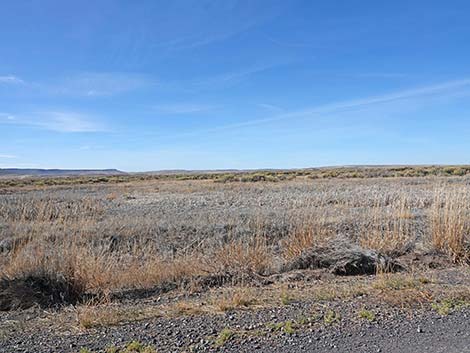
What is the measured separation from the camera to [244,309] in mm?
5672

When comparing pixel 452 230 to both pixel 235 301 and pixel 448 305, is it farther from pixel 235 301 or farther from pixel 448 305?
pixel 235 301

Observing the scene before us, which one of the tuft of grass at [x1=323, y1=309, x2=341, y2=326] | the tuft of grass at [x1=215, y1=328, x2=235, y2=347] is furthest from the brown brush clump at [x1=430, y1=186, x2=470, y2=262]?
the tuft of grass at [x1=215, y1=328, x2=235, y2=347]

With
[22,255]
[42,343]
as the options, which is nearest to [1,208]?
[22,255]

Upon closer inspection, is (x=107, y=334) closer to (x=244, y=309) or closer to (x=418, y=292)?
(x=244, y=309)

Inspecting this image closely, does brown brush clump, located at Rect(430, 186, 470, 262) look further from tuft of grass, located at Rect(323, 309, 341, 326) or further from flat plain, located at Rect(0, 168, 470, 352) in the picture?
tuft of grass, located at Rect(323, 309, 341, 326)

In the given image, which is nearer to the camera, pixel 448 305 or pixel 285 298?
pixel 448 305

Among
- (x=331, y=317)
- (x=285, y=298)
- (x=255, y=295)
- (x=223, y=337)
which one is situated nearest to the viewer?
(x=223, y=337)

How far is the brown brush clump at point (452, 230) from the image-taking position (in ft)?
28.8

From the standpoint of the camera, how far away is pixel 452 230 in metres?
9.09

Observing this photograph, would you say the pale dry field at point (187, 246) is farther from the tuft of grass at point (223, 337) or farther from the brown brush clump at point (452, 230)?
the tuft of grass at point (223, 337)

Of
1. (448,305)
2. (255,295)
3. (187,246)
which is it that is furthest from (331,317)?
(187,246)

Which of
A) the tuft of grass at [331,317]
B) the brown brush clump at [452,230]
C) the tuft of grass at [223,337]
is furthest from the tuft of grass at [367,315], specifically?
Answer: the brown brush clump at [452,230]

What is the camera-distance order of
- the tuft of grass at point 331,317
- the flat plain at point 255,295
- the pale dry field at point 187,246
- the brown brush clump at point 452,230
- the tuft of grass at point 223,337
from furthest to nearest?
1. the brown brush clump at point 452,230
2. the pale dry field at point 187,246
3. the tuft of grass at point 331,317
4. the flat plain at point 255,295
5. the tuft of grass at point 223,337

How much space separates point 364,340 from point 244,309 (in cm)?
165
